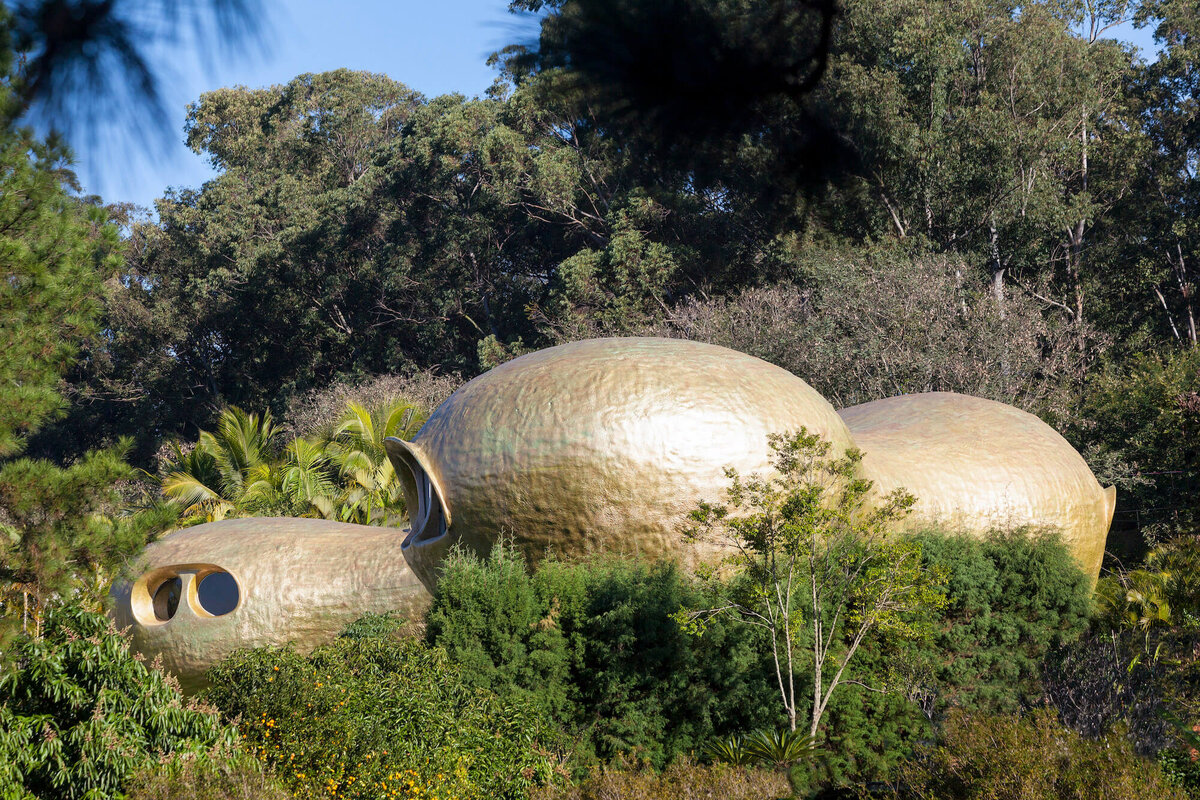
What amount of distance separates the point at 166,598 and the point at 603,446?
562 centimetres

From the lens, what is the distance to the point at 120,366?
4188 cm

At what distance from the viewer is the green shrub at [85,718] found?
668 centimetres

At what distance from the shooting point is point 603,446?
9547 millimetres

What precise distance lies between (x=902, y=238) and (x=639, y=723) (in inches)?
747

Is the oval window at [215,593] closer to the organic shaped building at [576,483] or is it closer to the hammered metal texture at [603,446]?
the organic shaped building at [576,483]

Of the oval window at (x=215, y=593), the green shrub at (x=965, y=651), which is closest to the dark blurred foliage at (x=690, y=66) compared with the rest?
the green shrub at (x=965, y=651)

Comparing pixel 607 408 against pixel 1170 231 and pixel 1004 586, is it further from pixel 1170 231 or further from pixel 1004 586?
pixel 1170 231

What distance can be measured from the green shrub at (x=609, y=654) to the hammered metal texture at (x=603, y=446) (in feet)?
1.06

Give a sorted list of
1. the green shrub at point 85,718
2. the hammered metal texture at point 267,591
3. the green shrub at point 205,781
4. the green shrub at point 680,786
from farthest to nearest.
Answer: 1. the hammered metal texture at point 267,591
2. the green shrub at point 680,786
3. the green shrub at point 85,718
4. the green shrub at point 205,781

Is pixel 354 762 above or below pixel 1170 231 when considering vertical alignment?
below

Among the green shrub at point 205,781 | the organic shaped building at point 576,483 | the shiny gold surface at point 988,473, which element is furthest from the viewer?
the shiny gold surface at point 988,473

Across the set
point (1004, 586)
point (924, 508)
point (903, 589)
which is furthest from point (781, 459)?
point (1004, 586)

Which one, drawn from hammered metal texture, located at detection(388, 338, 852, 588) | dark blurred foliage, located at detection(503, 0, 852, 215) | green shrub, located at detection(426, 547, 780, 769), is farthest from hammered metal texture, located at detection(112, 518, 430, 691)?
dark blurred foliage, located at detection(503, 0, 852, 215)

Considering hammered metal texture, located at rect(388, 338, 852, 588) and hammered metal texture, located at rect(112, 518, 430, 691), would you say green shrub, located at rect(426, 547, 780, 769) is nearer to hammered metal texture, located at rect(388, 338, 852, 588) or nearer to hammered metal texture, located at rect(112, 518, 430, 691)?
hammered metal texture, located at rect(388, 338, 852, 588)
